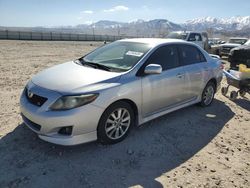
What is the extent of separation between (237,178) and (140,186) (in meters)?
1.41

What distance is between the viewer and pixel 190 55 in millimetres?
5711

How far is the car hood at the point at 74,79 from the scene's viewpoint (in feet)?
12.5

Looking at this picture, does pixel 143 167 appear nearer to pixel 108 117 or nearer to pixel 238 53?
pixel 108 117

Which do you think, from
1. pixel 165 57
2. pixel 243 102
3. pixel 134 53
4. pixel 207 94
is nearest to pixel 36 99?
pixel 134 53

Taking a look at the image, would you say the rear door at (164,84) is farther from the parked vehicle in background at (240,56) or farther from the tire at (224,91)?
the parked vehicle in background at (240,56)

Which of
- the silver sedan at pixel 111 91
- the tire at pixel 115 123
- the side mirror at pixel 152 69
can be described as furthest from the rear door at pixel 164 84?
the tire at pixel 115 123

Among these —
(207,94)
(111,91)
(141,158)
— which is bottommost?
(141,158)

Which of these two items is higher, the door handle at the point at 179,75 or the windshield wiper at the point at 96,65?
the windshield wiper at the point at 96,65

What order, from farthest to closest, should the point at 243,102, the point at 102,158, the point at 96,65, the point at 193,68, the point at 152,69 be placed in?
the point at 243,102 → the point at 193,68 → the point at 96,65 → the point at 152,69 → the point at 102,158

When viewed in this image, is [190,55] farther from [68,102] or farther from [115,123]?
[68,102]

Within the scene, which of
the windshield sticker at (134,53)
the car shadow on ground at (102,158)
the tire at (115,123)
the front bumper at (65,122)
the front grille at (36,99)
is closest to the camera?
the car shadow on ground at (102,158)

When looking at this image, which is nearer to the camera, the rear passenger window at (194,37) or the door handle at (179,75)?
the door handle at (179,75)

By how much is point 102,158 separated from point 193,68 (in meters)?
2.96

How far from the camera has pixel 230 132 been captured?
5066 mm
